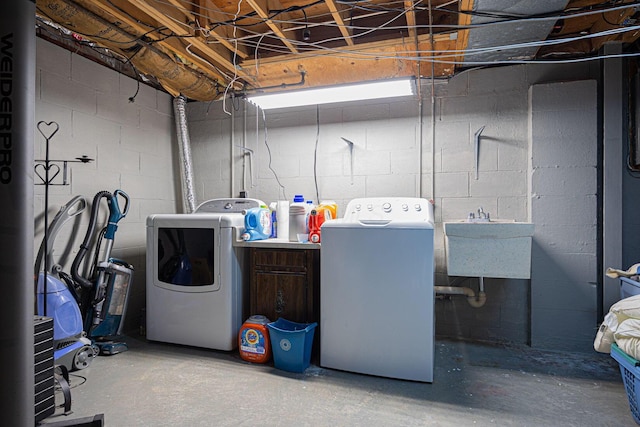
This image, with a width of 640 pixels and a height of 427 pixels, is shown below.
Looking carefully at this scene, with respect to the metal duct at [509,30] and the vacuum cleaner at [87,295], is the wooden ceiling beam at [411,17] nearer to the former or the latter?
the metal duct at [509,30]

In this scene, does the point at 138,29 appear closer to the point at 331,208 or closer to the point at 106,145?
the point at 106,145

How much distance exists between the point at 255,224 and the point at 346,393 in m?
1.31

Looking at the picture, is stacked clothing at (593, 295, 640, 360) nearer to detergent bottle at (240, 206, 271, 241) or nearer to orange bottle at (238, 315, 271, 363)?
orange bottle at (238, 315, 271, 363)

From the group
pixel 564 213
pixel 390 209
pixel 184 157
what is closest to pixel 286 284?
pixel 390 209

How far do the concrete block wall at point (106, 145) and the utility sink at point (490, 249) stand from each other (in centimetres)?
263

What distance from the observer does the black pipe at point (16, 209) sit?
0.92m

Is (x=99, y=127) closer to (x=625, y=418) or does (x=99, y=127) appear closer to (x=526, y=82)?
(x=526, y=82)

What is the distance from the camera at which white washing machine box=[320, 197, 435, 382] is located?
208 centimetres

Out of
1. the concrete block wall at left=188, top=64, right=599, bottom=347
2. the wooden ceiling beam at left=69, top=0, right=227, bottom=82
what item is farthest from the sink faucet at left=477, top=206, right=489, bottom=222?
the wooden ceiling beam at left=69, top=0, right=227, bottom=82

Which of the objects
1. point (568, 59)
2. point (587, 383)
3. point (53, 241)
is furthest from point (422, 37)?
point (53, 241)

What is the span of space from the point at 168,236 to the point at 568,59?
3.29 m

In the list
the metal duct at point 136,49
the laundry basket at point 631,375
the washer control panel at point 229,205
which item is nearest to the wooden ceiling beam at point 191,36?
the metal duct at point 136,49

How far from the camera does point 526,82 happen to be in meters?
2.74

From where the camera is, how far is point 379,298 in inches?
84.8
